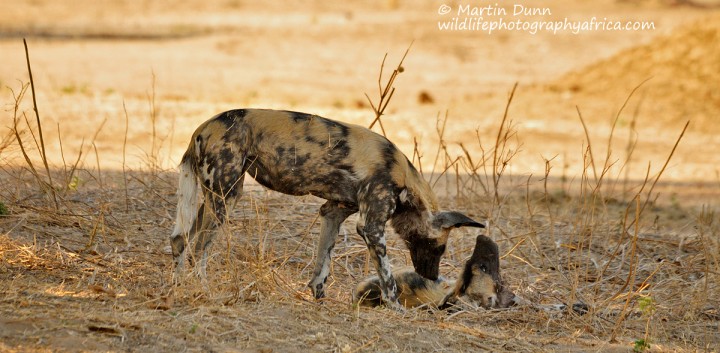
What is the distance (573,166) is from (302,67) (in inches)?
275

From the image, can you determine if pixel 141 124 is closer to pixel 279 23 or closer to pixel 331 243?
pixel 331 243

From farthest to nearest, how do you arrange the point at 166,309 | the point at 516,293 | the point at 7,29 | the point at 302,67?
1. the point at 7,29
2. the point at 302,67
3. the point at 516,293
4. the point at 166,309

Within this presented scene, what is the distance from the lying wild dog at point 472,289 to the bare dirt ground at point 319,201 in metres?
0.22

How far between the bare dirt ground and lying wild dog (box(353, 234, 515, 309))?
0.22m

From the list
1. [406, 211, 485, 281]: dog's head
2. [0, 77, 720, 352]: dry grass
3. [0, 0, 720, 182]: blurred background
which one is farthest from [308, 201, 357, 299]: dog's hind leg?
[0, 0, 720, 182]: blurred background

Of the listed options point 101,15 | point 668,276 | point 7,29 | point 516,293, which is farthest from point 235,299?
point 101,15

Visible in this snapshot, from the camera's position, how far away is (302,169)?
17.1ft

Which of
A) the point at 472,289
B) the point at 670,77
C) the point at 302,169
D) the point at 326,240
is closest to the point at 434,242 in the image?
the point at 472,289

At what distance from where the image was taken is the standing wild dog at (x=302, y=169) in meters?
5.20

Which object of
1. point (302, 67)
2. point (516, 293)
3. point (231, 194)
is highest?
point (302, 67)

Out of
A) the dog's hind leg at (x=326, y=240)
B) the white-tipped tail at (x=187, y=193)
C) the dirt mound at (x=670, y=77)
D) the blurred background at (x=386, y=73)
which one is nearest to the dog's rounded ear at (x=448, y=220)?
the dog's hind leg at (x=326, y=240)

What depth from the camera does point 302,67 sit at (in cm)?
1680

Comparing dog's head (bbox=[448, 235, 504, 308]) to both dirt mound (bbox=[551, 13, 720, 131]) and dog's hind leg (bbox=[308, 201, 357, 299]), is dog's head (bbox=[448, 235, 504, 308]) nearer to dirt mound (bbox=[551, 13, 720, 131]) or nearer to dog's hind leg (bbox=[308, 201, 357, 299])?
dog's hind leg (bbox=[308, 201, 357, 299])

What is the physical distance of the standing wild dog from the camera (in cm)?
520
